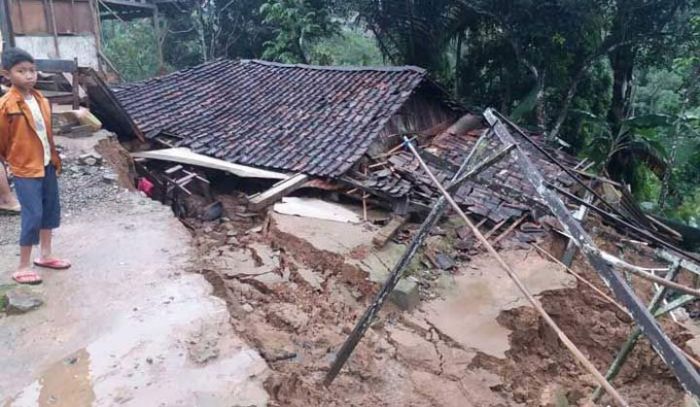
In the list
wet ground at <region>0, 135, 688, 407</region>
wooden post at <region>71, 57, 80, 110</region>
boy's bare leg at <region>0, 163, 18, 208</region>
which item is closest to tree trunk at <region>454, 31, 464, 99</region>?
wet ground at <region>0, 135, 688, 407</region>

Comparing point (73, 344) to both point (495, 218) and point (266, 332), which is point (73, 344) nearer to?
point (266, 332)

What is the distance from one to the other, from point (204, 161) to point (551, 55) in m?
8.55

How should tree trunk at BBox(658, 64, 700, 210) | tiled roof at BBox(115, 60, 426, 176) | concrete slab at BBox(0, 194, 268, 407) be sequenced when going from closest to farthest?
concrete slab at BBox(0, 194, 268, 407) < tiled roof at BBox(115, 60, 426, 176) < tree trunk at BBox(658, 64, 700, 210)

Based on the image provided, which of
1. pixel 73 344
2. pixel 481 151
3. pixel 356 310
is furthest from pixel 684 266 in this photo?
pixel 73 344

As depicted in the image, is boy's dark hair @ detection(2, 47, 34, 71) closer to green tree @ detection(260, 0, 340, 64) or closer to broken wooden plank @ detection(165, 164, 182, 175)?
broken wooden plank @ detection(165, 164, 182, 175)

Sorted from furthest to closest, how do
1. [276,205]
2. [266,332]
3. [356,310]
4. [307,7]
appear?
[307,7]
[276,205]
[356,310]
[266,332]

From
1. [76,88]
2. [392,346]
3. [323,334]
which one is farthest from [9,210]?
[392,346]

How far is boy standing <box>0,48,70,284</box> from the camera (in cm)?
347

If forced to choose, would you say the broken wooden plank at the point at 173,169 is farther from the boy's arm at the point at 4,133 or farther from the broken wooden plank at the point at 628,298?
the broken wooden plank at the point at 628,298

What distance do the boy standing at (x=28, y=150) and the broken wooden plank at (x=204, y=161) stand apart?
407 cm

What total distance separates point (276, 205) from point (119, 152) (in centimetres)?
239

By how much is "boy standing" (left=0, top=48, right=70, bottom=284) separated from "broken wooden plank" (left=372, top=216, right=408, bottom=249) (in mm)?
3471

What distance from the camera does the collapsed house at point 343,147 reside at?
7117 mm

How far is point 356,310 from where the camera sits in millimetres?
5121
